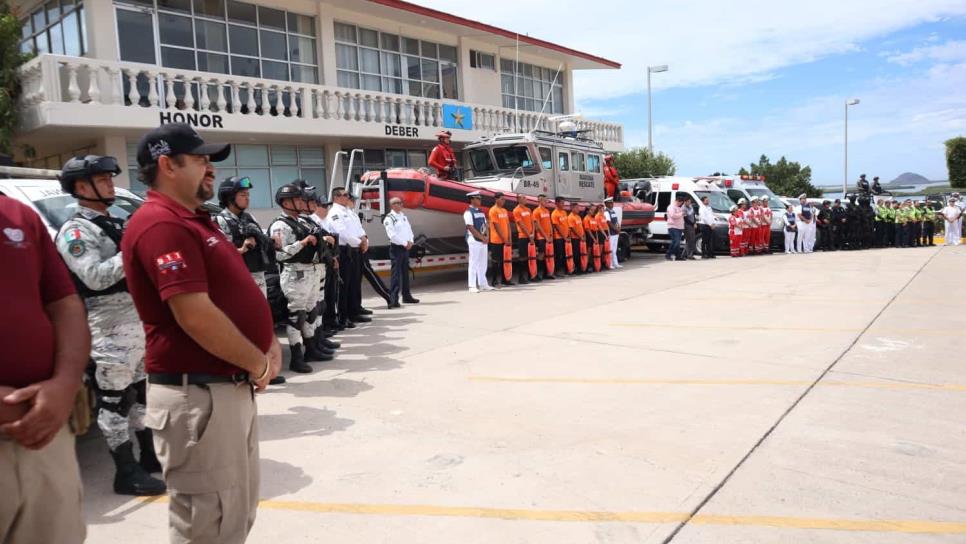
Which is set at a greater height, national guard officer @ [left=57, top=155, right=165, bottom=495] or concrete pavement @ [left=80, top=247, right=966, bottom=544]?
national guard officer @ [left=57, top=155, right=165, bottom=495]

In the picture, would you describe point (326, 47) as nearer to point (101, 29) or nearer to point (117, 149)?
point (101, 29)

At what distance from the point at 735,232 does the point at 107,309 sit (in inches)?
662

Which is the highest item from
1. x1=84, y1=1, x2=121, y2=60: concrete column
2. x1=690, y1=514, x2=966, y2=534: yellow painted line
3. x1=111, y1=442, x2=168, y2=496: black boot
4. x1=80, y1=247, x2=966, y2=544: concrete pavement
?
x1=84, y1=1, x2=121, y2=60: concrete column

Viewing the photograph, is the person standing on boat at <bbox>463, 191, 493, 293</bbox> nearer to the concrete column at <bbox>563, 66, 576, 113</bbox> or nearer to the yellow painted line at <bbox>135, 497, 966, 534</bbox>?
the yellow painted line at <bbox>135, 497, 966, 534</bbox>

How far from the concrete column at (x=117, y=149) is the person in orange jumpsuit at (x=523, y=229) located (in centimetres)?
790

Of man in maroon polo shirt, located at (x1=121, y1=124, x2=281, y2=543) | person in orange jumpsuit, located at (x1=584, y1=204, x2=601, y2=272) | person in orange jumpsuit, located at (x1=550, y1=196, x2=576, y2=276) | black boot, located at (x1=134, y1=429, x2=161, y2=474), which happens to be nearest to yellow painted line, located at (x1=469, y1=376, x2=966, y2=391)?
black boot, located at (x1=134, y1=429, x2=161, y2=474)

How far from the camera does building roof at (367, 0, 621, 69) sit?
59.3 feet

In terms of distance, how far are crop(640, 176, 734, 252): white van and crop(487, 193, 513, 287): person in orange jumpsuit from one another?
25.0 feet

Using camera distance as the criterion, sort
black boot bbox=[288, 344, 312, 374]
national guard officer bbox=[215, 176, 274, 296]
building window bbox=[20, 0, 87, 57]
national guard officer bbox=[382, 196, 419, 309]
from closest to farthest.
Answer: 1. national guard officer bbox=[215, 176, 274, 296]
2. black boot bbox=[288, 344, 312, 374]
3. national guard officer bbox=[382, 196, 419, 309]
4. building window bbox=[20, 0, 87, 57]

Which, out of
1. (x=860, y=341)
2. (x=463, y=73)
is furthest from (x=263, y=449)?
(x=463, y=73)

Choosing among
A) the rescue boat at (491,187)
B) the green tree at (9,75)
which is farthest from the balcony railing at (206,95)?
the rescue boat at (491,187)

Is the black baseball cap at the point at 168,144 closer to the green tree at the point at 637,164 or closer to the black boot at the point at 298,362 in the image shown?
the black boot at the point at 298,362

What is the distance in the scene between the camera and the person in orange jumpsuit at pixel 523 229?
1295 cm

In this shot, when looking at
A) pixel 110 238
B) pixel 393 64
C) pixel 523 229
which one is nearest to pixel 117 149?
pixel 523 229
